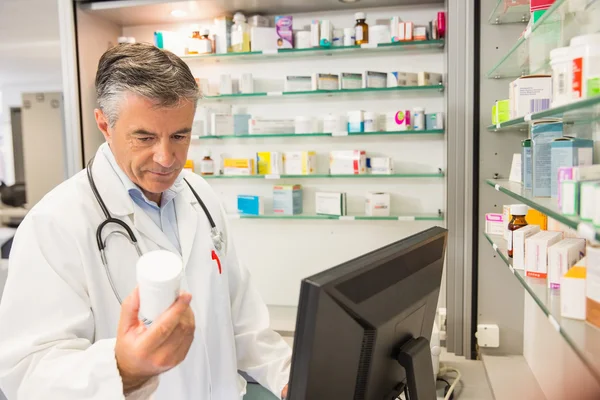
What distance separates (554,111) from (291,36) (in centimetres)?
197

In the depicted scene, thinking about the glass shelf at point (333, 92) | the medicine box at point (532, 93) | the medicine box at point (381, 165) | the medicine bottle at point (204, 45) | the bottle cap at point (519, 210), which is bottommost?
the bottle cap at point (519, 210)

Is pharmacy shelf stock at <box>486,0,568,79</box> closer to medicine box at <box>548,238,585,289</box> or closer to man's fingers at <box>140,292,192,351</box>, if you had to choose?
medicine box at <box>548,238,585,289</box>

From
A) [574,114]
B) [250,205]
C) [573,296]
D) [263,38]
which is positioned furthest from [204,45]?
[573,296]

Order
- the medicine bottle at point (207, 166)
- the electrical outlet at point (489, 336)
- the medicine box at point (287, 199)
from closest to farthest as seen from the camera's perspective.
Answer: the electrical outlet at point (489, 336), the medicine box at point (287, 199), the medicine bottle at point (207, 166)

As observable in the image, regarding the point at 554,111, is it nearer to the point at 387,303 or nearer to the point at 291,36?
the point at 387,303

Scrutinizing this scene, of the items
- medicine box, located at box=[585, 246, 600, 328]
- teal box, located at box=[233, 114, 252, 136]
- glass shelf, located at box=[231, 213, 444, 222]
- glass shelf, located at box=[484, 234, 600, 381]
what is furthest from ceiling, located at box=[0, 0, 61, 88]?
medicine box, located at box=[585, 246, 600, 328]

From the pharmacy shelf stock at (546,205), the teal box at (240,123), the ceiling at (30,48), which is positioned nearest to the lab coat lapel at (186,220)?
the pharmacy shelf stock at (546,205)

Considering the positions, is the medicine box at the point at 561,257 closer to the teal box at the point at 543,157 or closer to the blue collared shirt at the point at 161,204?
the teal box at the point at 543,157

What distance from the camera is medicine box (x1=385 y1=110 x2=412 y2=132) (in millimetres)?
2764

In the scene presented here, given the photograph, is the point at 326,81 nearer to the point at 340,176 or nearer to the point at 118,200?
the point at 340,176

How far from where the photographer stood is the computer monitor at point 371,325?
0.77 metres

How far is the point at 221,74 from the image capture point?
3078mm

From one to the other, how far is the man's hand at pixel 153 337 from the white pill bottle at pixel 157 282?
0.6 inches

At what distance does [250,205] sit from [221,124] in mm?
511
